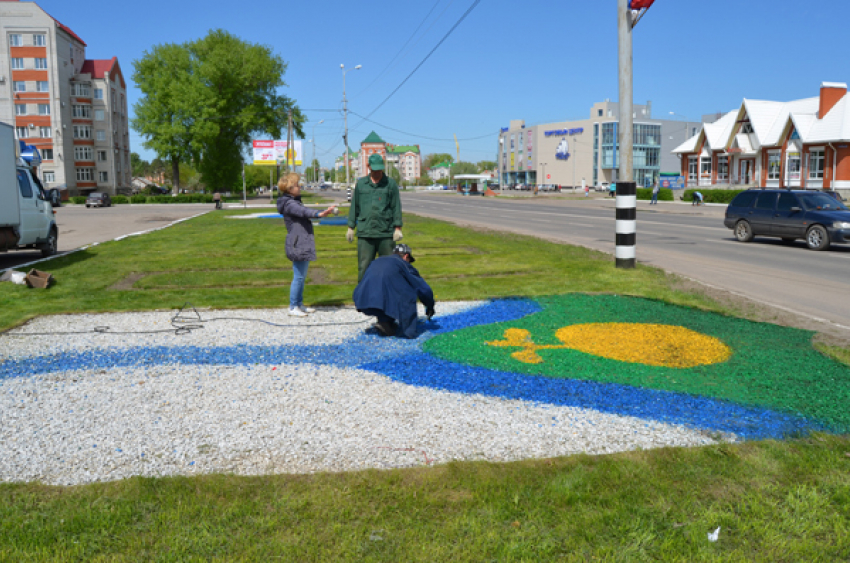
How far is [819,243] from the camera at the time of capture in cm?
1700

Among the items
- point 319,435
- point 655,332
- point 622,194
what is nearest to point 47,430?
point 319,435

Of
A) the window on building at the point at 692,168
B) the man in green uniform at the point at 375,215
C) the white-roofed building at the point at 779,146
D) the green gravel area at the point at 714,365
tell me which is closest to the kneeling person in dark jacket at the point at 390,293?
the green gravel area at the point at 714,365

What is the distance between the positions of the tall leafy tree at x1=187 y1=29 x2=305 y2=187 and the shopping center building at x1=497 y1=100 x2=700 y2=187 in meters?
55.9

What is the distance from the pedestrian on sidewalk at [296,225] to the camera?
7.91 metres

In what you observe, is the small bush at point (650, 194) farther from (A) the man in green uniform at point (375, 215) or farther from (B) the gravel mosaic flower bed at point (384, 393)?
(A) the man in green uniform at point (375, 215)

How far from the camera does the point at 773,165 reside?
55812 mm

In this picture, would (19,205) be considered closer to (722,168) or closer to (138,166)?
(722,168)

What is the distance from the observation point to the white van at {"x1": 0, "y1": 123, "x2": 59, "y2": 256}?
554 inches

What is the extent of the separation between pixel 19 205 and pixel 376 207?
1073 cm

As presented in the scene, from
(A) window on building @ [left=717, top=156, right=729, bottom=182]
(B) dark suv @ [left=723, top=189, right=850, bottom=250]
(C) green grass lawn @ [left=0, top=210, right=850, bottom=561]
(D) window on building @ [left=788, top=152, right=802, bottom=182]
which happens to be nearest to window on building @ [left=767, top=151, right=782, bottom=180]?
(D) window on building @ [left=788, top=152, right=802, bottom=182]

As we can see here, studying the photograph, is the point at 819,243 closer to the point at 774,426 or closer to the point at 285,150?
the point at 774,426

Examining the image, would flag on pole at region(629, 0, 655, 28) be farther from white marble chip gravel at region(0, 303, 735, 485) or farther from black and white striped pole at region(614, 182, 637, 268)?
white marble chip gravel at region(0, 303, 735, 485)

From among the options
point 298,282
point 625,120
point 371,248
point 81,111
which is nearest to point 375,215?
point 371,248

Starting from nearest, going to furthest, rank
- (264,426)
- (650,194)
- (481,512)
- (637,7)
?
(481,512), (264,426), (637,7), (650,194)
